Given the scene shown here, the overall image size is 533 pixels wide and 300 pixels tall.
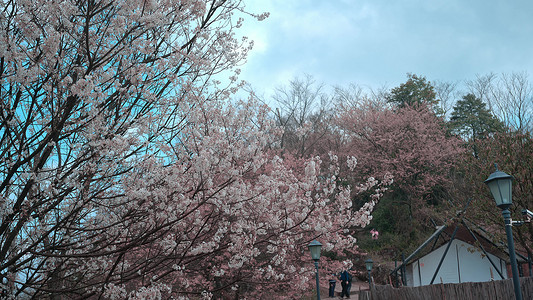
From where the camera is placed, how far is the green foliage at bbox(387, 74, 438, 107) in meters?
27.4

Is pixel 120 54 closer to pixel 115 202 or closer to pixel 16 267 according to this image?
pixel 115 202

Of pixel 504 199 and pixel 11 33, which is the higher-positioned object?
pixel 11 33

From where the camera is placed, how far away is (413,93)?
27.6 metres

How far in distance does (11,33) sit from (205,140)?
200cm

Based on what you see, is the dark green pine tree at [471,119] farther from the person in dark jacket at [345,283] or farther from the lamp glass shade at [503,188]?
the lamp glass shade at [503,188]

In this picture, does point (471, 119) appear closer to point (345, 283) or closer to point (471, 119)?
point (471, 119)

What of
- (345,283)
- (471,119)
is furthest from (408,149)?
(345,283)

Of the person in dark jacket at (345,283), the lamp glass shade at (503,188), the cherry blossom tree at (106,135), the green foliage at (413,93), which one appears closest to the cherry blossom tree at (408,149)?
the green foliage at (413,93)

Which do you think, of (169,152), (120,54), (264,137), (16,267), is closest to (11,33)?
(120,54)

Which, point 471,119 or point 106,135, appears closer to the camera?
point 106,135

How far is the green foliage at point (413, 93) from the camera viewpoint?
27.4 metres

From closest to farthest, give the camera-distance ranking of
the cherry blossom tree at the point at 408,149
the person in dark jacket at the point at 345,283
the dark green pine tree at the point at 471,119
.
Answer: the person in dark jacket at the point at 345,283 → the cherry blossom tree at the point at 408,149 → the dark green pine tree at the point at 471,119

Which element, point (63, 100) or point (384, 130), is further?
point (384, 130)

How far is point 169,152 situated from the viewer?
4656 mm
